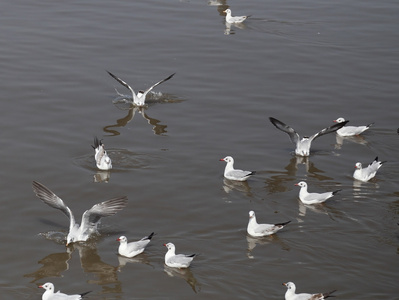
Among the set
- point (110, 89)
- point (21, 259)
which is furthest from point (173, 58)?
point (21, 259)

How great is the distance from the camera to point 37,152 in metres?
18.8

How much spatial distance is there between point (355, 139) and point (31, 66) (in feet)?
31.5

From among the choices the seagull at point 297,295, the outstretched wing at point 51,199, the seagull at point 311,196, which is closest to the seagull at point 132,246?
the outstretched wing at point 51,199

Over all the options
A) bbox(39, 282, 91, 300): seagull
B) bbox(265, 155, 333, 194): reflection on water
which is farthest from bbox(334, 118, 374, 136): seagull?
bbox(39, 282, 91, 300): seagull

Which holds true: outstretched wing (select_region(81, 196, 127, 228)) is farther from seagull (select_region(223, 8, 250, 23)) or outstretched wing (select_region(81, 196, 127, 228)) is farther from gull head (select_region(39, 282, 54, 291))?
seagull (select_region(223, 8, 250, 23))

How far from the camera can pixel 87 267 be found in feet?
47.8

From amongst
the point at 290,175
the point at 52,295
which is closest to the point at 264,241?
the point at 290,175

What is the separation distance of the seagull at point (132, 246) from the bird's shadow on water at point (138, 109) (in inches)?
235

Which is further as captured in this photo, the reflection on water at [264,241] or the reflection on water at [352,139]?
the reflection on water at [352,139]

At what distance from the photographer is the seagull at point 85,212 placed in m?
15.0

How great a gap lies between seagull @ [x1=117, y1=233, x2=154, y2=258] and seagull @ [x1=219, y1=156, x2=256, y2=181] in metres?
3.56

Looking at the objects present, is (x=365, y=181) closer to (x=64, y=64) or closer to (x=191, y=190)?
(x=191, y=190)

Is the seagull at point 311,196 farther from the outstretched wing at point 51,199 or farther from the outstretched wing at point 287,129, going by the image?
the outstretched wing at point 51,199

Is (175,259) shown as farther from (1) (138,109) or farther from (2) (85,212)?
(1) (138,109)
